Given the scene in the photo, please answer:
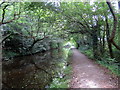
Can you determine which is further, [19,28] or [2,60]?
[19,28]

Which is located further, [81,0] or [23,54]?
[23,54]

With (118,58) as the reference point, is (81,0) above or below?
above

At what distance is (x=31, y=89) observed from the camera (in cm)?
496

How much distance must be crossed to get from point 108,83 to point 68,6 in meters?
5.72

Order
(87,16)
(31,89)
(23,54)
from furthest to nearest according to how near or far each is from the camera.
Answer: (23,54), (87,16), (31,89)

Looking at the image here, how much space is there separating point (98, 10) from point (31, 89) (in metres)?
6.75

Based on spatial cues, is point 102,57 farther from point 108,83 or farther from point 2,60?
point 2,60

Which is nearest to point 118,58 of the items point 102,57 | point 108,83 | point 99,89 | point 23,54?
point 102,57

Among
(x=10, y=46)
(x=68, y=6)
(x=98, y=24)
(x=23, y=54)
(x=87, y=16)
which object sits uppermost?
(x=68, y=6)

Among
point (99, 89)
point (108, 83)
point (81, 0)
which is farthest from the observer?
point (81, 0)

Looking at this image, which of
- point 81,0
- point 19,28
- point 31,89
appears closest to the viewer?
point 31,89

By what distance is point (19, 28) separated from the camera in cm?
1359

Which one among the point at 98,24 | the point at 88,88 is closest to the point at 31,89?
the point at 88,88

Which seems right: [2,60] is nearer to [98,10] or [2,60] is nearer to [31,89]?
[31,89]
